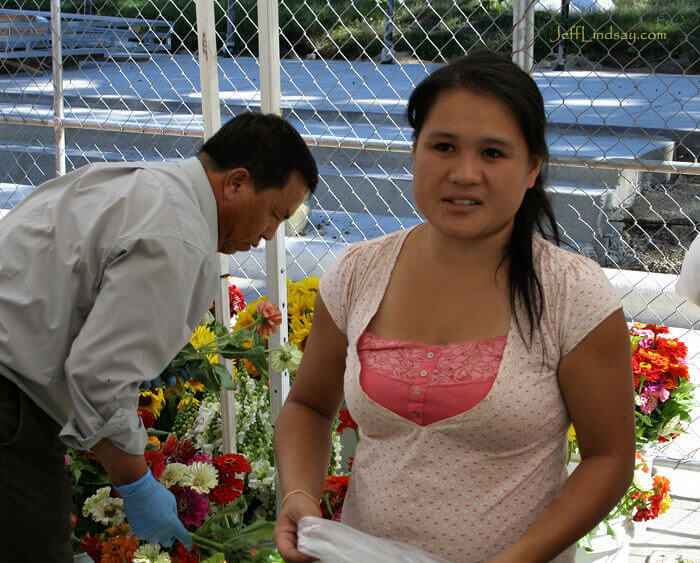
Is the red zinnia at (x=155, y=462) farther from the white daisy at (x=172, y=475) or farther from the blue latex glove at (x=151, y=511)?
the blue latex glove at (x=151, y=511)

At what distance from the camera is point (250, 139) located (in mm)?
1607

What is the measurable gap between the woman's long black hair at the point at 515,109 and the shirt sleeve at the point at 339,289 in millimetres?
225

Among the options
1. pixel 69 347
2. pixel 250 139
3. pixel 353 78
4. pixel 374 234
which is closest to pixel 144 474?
pixel 69 347

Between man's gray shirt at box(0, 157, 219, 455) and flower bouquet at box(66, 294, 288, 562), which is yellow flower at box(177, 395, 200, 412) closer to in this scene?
flower bouquet at box(66, 294, 288, 562)

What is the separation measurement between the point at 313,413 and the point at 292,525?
203mm

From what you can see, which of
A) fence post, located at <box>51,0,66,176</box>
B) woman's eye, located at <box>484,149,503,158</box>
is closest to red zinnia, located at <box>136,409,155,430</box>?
Answer: woman's eye, located at <box>484,149,503,158</box>

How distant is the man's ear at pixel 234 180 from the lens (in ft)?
5.26

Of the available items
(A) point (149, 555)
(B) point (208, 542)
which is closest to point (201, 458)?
(B) point (208, 542)

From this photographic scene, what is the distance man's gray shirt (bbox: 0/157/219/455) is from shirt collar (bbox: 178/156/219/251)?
0.10 feet

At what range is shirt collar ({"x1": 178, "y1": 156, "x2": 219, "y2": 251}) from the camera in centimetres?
156

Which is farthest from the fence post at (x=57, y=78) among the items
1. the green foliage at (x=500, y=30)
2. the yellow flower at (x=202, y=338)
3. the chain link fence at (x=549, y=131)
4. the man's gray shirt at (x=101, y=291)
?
the man's gray shirt at (x=101, y=291)

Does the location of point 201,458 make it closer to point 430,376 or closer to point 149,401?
point 149,401

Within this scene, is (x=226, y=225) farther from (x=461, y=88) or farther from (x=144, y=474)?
(x=461, y=88)

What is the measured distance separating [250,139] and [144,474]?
682 millimetres
